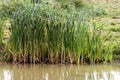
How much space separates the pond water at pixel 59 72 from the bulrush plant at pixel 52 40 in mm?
267

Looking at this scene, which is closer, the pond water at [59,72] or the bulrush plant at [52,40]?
the pond water at [59,72]

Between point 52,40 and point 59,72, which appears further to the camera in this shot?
point 52,40

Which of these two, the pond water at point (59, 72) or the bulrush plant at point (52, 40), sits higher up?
the bulrush plant at point (52, 40)

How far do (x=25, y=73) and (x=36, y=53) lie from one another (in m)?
0.89

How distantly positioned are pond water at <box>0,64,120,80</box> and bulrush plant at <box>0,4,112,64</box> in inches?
10.5

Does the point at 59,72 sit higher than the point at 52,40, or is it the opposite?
the point at 52,40

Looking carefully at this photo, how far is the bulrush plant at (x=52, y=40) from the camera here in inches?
426

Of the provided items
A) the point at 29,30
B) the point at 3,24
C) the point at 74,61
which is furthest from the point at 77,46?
the point at 3,24

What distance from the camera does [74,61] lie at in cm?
1092

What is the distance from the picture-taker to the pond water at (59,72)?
955cm

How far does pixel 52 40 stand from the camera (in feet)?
35.5

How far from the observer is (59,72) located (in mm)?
10188

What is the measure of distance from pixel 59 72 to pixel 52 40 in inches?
39.3

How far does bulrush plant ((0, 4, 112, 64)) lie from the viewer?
10811mm
